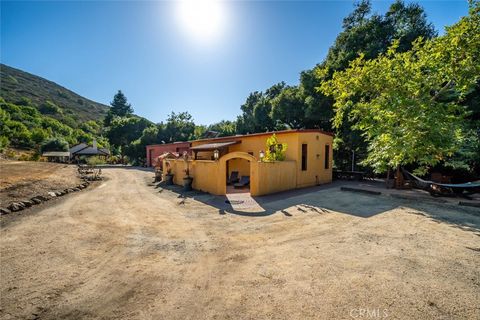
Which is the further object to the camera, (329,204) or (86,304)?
(329,204)

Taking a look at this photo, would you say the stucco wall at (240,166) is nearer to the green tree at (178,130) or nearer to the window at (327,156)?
the window at (327,156)

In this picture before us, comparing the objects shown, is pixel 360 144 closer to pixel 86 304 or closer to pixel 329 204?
pixel 329 204

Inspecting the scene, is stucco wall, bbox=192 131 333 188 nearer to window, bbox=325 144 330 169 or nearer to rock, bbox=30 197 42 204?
window, bbox=325 144 330 169

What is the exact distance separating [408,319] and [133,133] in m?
46.6

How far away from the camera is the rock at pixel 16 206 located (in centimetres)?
777

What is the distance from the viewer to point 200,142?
21406 millimetres

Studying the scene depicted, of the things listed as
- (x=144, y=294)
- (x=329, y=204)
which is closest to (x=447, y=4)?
(x=329, y=204)

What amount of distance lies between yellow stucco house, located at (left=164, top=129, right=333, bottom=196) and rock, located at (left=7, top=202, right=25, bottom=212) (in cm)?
755

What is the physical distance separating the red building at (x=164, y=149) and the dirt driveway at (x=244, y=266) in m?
17.8

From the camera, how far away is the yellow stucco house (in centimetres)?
1116

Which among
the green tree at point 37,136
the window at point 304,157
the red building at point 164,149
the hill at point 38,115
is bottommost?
the window at point 304,157

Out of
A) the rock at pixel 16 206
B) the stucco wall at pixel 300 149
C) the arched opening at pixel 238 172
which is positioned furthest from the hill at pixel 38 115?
the stucco wall at pixel 300 149

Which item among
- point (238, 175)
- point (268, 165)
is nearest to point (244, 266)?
point (268, 165)

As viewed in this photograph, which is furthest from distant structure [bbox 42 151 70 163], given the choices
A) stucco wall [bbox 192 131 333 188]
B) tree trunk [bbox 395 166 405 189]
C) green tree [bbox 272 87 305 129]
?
tree trunk [bbox 395 166 405 189]
